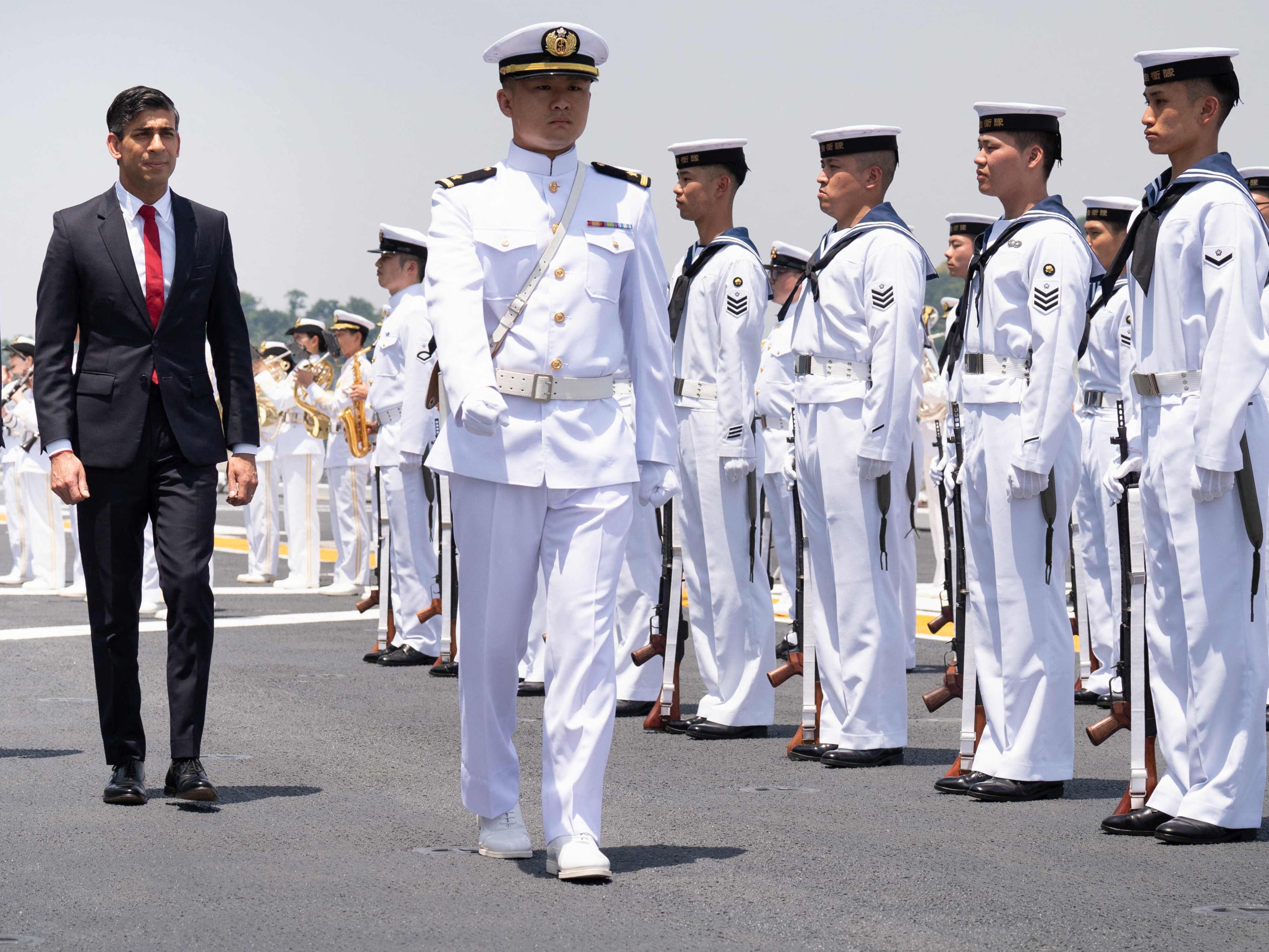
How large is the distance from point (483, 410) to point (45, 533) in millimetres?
13213

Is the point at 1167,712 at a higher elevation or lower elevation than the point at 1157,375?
lower

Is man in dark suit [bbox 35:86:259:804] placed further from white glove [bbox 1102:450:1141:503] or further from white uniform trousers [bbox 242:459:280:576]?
white uniform trousers [bbox 242:459:280:576]

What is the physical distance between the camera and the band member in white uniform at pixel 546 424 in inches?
215

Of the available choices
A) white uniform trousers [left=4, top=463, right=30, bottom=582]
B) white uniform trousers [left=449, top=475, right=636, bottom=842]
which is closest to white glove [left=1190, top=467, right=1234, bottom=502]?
white uniform trousers [left=449, top=475, right=636, bottom=842]

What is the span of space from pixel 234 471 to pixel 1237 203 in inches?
137

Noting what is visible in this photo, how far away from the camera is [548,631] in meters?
5.51

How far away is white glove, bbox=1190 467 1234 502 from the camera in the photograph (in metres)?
5.85

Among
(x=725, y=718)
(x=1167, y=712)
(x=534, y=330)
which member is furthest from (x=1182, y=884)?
(x=725, y=718)

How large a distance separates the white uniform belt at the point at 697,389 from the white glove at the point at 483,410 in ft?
11.0

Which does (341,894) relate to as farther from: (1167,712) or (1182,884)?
(1167,712)

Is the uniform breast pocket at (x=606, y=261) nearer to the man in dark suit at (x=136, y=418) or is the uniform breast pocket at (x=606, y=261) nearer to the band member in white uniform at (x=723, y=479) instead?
the man in dark suit at (x=136, y=418)

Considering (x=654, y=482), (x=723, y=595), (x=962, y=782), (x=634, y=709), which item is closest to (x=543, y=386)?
(x=654, y=482)

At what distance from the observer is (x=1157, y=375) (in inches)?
238

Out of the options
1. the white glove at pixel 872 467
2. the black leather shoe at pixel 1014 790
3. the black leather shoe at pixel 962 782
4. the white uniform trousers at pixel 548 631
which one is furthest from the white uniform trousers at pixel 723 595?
the white uniform trousers at pixel 548 631
